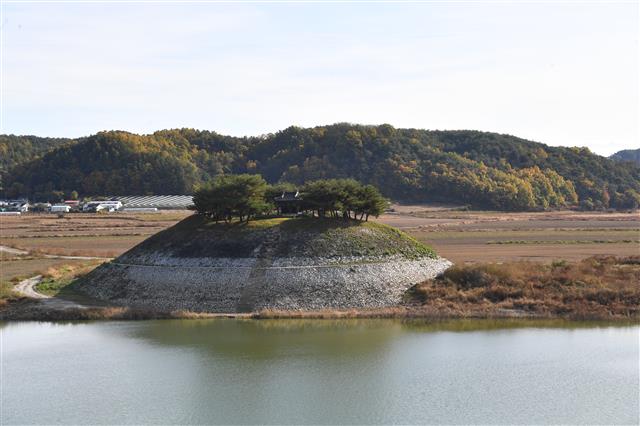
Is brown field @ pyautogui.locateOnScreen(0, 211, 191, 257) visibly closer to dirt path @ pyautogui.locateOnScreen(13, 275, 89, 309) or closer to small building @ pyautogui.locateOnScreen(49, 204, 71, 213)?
small building @ pyautogui.locateOnScreen(49, 204, 71, 213)

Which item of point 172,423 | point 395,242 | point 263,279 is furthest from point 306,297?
point 172,423

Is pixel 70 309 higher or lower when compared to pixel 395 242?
lower

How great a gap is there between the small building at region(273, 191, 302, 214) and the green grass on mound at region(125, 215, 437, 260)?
10.1 ft

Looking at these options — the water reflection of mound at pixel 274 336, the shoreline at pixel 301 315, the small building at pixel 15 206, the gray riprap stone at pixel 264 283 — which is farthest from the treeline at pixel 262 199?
the small building at pixel 15 206

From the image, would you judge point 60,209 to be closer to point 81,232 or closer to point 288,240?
point 81,232

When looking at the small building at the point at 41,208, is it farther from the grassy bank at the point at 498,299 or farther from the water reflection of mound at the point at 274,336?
the water reflection of mound at the point at 274,336

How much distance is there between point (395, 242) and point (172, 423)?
32.2 meters

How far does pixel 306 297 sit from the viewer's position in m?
53.0

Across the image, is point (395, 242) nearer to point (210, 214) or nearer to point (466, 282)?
point (466, 282)

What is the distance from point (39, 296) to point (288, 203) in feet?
69.0

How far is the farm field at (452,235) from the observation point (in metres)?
80.3

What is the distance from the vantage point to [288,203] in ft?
211

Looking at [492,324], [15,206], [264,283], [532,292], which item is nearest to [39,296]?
[264,283]

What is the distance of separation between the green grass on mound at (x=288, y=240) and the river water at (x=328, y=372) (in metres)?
8.19
